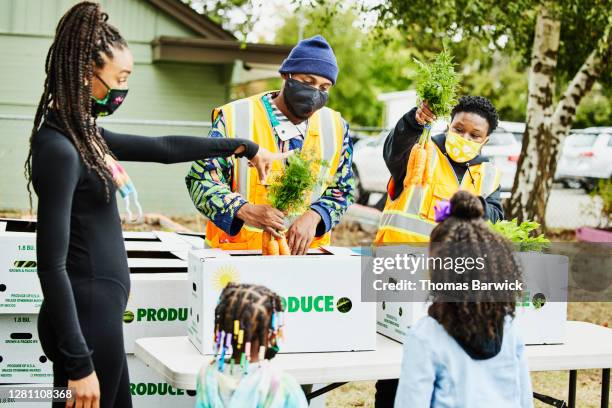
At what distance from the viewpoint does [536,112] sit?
1072 cm

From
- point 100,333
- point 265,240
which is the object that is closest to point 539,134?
point 265,240

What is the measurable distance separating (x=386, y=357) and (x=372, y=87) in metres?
38.6

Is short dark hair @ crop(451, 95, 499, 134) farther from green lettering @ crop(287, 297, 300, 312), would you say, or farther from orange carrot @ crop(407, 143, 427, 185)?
green lettering @ crop(287, 297, 300, 312)

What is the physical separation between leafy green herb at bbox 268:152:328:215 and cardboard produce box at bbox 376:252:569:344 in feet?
1.88

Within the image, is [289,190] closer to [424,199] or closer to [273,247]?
[273,247]

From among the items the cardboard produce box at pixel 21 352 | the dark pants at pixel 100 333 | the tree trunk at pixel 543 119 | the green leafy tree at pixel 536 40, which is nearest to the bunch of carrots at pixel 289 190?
the dark pants at pixel 100 333

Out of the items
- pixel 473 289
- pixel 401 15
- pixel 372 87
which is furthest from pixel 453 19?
pixel 372 87

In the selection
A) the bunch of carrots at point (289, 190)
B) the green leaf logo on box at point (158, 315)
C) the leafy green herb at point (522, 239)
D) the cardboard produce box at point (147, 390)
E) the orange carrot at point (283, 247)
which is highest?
the bunch of carrots at point (289, 190)

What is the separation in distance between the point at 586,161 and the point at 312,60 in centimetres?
1462

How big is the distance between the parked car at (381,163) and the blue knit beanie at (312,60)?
12.5 meters

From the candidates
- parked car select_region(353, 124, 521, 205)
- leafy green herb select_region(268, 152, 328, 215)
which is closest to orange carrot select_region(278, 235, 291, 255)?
leafy green herb select_region(268, 152, 328, 215)

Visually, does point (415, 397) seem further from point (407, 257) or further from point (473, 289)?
point (407, 257)

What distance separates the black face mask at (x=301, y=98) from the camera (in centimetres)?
375

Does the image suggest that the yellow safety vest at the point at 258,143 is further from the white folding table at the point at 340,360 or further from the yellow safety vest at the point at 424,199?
the white folding table at the point at 340,360
